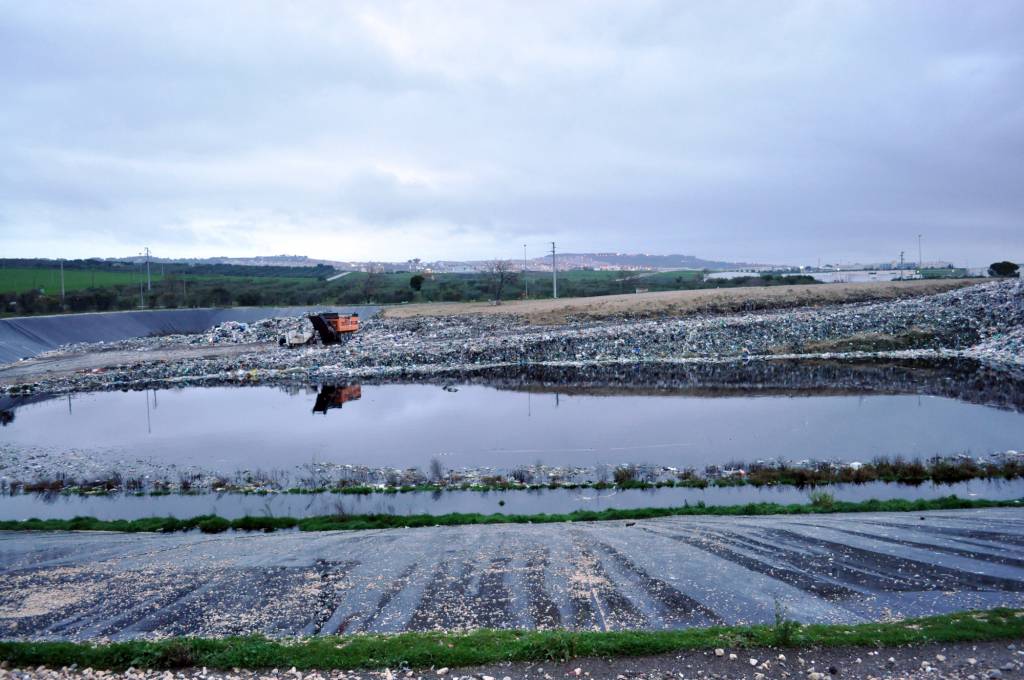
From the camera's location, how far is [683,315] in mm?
42156

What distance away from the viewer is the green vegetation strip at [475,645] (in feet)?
19.0

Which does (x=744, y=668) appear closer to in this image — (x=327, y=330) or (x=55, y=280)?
(x=327, y=330)

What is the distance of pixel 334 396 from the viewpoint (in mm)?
23469

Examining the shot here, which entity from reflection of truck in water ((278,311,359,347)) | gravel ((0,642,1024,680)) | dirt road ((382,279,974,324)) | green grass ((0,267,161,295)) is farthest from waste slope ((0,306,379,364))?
gravel ((0,642,1024,680))

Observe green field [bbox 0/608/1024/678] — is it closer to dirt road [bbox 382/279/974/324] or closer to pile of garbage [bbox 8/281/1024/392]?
pile of garbage [bbox 8/281/1024/392]

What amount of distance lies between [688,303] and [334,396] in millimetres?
27736

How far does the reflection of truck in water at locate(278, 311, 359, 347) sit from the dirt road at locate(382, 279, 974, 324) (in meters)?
10.0

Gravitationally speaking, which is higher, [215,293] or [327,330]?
[215,293]

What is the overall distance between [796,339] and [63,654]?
3079 centimetres

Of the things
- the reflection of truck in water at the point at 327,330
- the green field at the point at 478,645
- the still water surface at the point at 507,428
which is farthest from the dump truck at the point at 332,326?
the green field at the point at 478,645

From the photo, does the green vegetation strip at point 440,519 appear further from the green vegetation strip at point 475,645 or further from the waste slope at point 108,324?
the waste slope at point 108,324

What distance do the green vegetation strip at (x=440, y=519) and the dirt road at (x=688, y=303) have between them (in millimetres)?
30608

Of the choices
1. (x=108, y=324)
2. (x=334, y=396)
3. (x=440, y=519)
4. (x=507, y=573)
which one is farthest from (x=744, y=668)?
(x=108, y=324)

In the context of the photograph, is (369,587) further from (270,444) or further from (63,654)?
(270,444)
